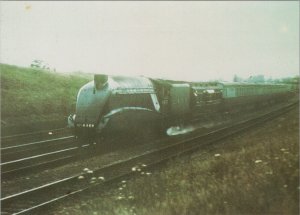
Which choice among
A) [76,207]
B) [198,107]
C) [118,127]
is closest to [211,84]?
[198,107]

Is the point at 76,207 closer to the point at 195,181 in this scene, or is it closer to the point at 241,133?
the point at 195,181

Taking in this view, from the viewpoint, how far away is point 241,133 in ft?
75.4

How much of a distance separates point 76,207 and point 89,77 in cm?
2427

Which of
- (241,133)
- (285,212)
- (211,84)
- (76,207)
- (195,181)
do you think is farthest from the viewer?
(211,84)

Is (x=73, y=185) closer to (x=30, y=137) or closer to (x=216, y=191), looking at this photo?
(x=216, y=191)

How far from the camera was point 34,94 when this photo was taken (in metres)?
28.5

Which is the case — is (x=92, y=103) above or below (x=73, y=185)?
above

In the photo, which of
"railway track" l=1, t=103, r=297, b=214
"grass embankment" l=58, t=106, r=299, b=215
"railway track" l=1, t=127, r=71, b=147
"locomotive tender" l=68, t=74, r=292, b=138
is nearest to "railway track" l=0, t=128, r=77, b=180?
"railway track" l=1, t=127, r=71, b=147

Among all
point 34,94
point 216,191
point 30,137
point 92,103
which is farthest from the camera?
point 34,94

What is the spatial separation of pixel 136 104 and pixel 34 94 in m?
12.7

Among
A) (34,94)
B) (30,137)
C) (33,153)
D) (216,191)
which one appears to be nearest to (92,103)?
(33,153)

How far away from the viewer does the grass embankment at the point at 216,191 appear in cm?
746

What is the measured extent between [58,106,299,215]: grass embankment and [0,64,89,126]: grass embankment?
15994 millimetres

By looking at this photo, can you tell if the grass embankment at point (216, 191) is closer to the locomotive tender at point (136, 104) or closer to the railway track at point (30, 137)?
the locomotive tender at point (136, 104)
